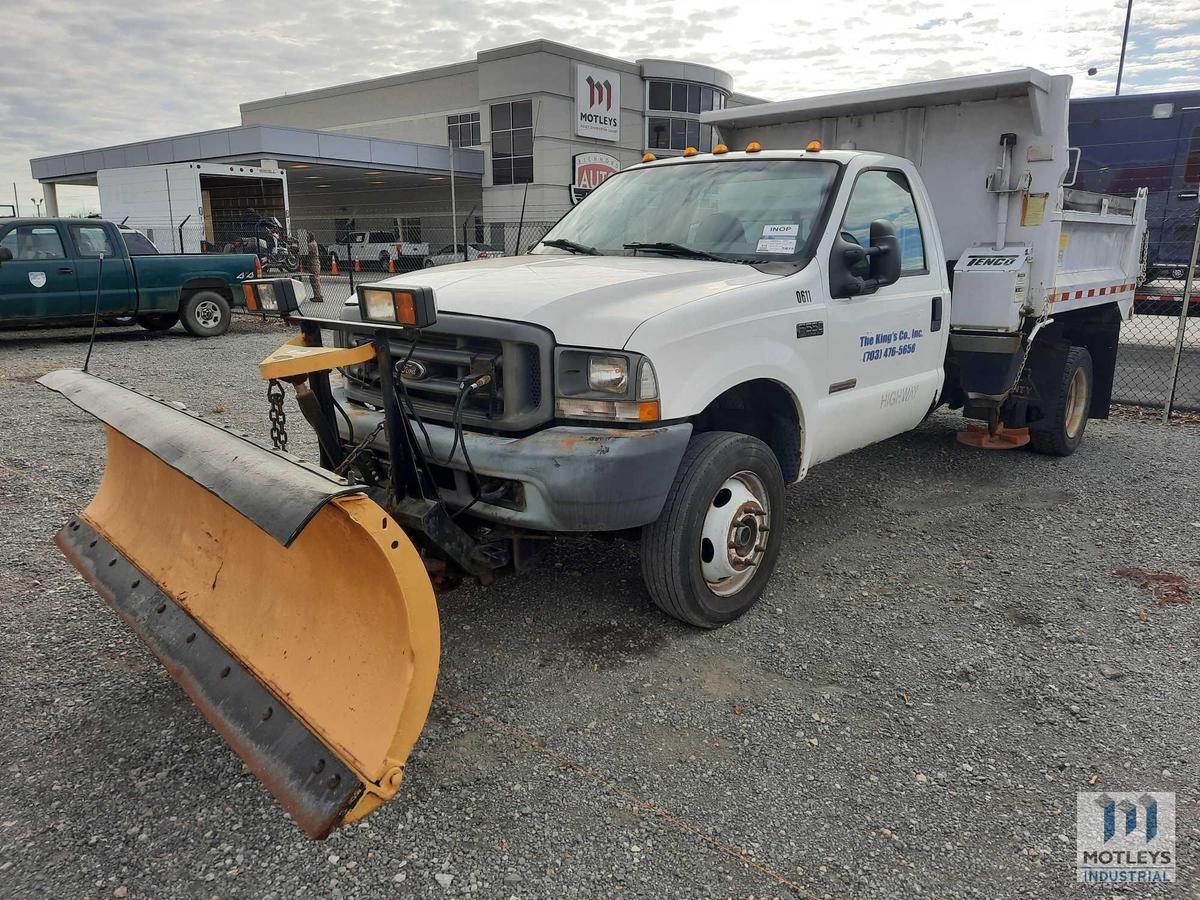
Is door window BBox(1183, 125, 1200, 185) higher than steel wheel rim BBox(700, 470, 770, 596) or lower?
higher

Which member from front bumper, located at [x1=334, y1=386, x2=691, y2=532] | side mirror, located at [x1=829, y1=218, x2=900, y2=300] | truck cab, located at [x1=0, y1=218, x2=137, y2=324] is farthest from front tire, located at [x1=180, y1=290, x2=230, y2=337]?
side mirror, located at [x1=829, y1=218, x2=900, y2=300]

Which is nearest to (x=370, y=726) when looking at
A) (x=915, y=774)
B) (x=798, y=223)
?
(x=915, y=774)

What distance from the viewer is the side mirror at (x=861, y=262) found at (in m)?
4.15

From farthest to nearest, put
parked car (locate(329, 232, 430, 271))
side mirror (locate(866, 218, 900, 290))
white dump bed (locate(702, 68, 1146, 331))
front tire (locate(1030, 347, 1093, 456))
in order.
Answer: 1. parked car (locate(329, 232, 430, 271))
2. front tire (locate(1030, 347, 1093, 456))
3. white dump bed (locate(702, 68, 1146, 331))
4. side mirror (locate(866, 218, 900, 290))

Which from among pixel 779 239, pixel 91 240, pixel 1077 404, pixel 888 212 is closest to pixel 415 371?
pixel 779 239

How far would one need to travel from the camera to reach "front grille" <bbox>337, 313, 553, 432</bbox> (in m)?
3.25

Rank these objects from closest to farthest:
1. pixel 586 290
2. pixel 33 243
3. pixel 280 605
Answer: pixel 280 605 → pixel 586 290 → pixel 33 243

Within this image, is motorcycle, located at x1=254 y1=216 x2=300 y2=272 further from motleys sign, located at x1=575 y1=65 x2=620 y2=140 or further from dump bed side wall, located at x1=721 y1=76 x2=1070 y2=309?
motleys sign, located at x1=575 y1=65 x2=620 y2=140

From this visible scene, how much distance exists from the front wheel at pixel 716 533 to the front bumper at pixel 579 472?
8.1 inches

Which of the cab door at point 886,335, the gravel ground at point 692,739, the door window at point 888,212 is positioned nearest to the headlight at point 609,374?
the gravel ground at point 692,739

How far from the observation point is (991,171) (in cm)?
584

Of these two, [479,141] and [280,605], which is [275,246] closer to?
[280,605]

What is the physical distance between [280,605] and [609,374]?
142 centimetres

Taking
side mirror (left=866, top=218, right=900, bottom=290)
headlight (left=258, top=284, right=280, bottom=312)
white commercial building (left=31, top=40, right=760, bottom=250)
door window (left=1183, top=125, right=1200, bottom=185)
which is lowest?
headlight (left=258, top=284, right=280, bottom=312)
